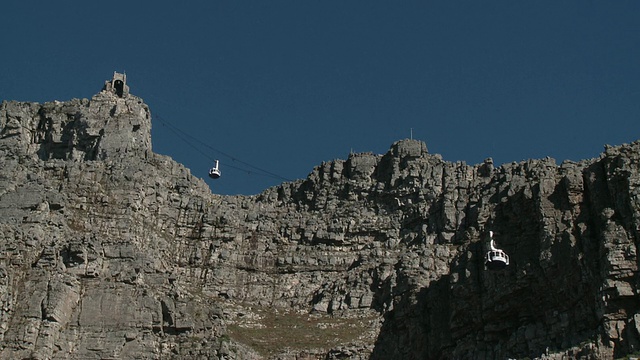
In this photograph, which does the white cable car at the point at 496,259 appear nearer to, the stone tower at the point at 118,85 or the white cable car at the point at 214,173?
the white cable car at the point at 214,173

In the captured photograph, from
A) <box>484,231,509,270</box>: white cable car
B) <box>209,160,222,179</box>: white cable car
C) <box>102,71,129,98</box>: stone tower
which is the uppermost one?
<box>102,71,129,98</box>: stone tower

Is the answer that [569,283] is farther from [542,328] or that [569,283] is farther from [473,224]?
[473,224]

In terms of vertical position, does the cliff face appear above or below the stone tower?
below

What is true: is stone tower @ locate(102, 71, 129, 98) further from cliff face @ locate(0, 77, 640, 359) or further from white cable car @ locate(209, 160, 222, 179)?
white cable car @ locate(209, 160, 222, 179)

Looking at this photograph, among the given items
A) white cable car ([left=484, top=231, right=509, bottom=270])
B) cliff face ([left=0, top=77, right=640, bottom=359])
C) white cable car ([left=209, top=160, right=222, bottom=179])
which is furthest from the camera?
white cable car ([left=209, top=160, right=222, bottom=179])

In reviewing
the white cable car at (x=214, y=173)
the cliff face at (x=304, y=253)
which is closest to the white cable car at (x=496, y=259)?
the cliff face at (x=304, y=253)

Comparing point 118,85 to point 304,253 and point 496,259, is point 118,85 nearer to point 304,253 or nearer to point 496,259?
point 304,253

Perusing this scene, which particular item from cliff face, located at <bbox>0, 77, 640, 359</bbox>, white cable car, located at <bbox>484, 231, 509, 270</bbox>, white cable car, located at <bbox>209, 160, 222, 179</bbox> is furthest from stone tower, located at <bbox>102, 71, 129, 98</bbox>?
white cable car, located at <bbox>484, 231, 509, 270</bbox>

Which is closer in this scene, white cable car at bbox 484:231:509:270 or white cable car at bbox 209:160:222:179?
white cable car at bbox 484:231:509:270

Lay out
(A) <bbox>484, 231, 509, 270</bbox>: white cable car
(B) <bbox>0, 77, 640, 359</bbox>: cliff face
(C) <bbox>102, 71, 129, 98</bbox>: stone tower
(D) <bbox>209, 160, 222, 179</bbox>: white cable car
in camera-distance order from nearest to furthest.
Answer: (A) <bbox>484, 231, 509, 270</bbox>: white cable car, (B) <bbox>0, 77, 640, 359</bbox>: cliff face, (D) <bbox>209, 160, 222, 179</bbox>: white cable car, (C) <bbox>102, 71, 129, 98</bbox>: stone tower
